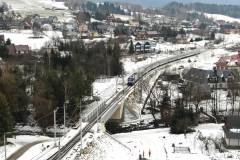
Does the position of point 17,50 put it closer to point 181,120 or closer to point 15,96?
point 15,96

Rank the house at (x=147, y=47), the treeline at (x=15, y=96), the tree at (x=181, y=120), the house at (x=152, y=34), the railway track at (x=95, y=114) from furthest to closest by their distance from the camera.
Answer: the house at (x=152, y=34)
the house at (x=147, y=47)
the treeline at (x=15, y=96)
the tree at (x=181, y=120)
the railway track at (x=95, y=114)

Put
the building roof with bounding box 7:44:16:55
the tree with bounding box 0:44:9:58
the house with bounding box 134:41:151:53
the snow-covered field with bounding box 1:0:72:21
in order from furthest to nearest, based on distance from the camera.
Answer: the snow-covered field with bounding box 1:0:72:21, the house with bounding box 134:41:151:53, the building roof with bounding box 7:44:16:55, the tree with bounding box 0:44:9:58

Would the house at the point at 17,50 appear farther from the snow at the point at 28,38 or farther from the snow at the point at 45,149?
the snow at the point at 45,149

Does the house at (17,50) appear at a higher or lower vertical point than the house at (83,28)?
higher

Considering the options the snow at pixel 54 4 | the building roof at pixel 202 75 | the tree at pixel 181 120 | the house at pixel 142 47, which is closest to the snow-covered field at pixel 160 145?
the tree at pixel 181 120

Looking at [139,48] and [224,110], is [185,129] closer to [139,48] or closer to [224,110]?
[224,110]

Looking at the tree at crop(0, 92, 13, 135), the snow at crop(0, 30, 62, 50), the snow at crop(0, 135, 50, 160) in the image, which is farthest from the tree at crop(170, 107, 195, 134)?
the snow at crop(0, 30, 62, 50)

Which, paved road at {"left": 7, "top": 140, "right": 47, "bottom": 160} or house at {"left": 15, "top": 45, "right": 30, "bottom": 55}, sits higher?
paved road at {"left": 7, "top": 140, "right": 47, "bottom": 160}

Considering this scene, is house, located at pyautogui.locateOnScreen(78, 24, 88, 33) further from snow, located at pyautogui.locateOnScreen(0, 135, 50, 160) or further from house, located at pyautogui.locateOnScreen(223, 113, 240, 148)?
house, located at pyautogui.locateOnScreen(223, 113, 240, 148)

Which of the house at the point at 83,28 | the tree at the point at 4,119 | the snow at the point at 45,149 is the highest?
the tree at the point at 4,119
